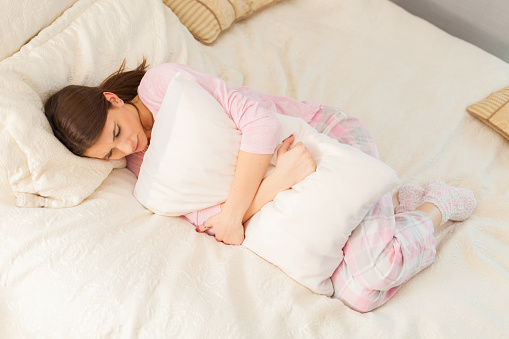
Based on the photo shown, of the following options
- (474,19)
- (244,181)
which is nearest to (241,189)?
(244,181)

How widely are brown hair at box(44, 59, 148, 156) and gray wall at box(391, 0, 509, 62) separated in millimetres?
1542

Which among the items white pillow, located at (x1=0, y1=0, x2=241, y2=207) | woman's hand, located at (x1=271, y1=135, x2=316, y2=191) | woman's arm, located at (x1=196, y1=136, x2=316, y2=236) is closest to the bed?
white pillow, located at (x1=0, y1=0, x2=241, y2=207)

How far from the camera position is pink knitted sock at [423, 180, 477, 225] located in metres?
1.24

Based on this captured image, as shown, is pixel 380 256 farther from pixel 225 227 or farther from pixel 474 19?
pixel 474 19

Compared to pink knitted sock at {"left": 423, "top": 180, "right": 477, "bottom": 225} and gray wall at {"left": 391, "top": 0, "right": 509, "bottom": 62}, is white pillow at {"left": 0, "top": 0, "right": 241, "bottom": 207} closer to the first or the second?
pink knitted sock at {"left": 423, "top": 180, "right": 477, "bottom": 225}

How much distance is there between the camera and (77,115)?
1.11 metres

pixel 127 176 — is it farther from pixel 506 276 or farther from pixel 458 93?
pixel 458 93

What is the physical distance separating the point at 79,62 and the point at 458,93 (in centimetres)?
130

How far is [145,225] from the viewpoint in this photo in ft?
3.73

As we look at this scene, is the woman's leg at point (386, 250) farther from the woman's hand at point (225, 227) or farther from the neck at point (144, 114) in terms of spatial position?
the neck at point (144, 114)

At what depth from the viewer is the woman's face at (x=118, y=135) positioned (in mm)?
1149

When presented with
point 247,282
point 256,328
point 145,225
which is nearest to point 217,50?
point 145,225

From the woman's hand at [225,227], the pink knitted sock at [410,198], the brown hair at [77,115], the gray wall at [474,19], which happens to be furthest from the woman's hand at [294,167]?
the gray wall at [474,19]

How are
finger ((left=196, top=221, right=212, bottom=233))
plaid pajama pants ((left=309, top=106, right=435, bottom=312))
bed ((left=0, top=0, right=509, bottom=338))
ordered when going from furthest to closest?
1. finger ((left=196, top=221, right=212, bottom=233))
2. plaid pajama pants ((left=309, top=106, right=435, bottom=312))
3. bed ((left=0, top=0, right=509, bottom=338))
